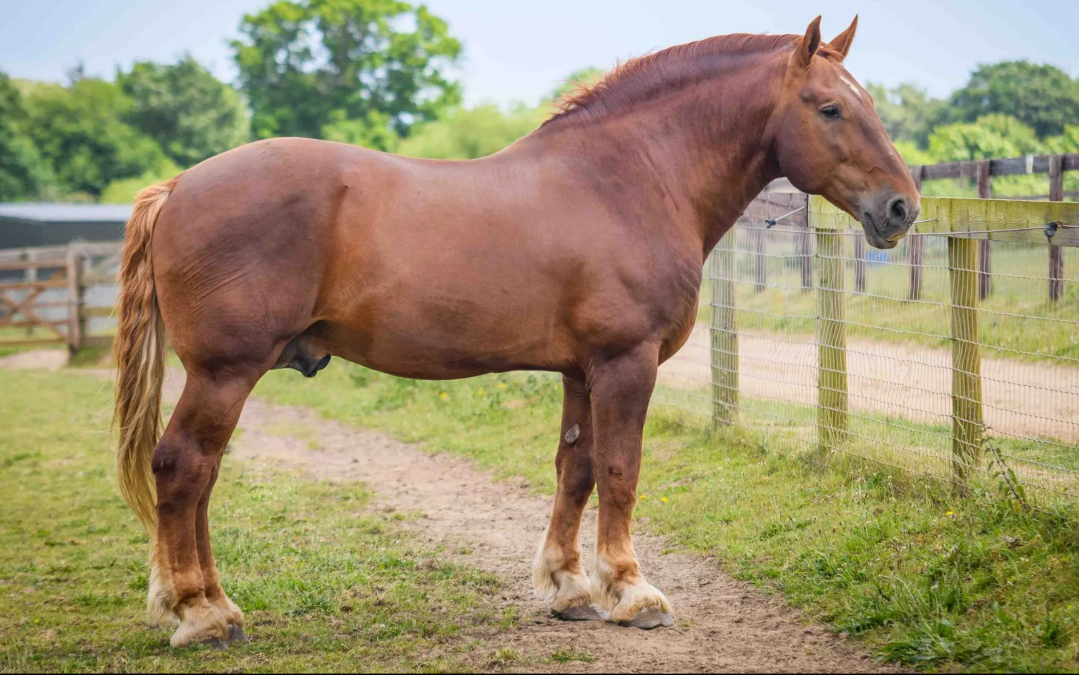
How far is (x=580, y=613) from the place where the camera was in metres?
3.96

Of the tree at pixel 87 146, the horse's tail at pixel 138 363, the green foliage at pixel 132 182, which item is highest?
the tree at pixel 87 146

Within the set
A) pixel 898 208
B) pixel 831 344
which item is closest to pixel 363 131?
pixel 831 344

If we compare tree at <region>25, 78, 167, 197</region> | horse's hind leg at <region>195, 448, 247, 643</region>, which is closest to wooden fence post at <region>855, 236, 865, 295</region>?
horse's hind leg at <region>195, 448, 247, 643</region>

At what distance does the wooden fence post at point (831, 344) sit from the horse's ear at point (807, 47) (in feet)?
7.06

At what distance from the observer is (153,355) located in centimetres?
370

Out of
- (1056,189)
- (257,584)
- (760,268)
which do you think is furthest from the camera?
(1056,189)

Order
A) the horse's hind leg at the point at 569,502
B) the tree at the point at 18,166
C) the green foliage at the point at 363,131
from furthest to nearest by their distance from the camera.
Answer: the green foliage at the point at 363,131 → the tree at the point at 18,166 → the horse's hind leg at the point at 569,502

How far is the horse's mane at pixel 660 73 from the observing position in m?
3.95

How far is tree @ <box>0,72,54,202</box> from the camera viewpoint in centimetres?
4191

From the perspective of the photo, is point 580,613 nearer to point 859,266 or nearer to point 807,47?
point 807,47

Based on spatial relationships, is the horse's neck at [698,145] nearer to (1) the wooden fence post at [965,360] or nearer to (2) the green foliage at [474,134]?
(1) the wooden fence post at [965,360]

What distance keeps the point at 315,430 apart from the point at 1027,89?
1711cm

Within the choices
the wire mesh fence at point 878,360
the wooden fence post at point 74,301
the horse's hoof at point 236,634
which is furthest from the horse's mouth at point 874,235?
the wooden fence post at point 74,301

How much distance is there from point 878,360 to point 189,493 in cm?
439
